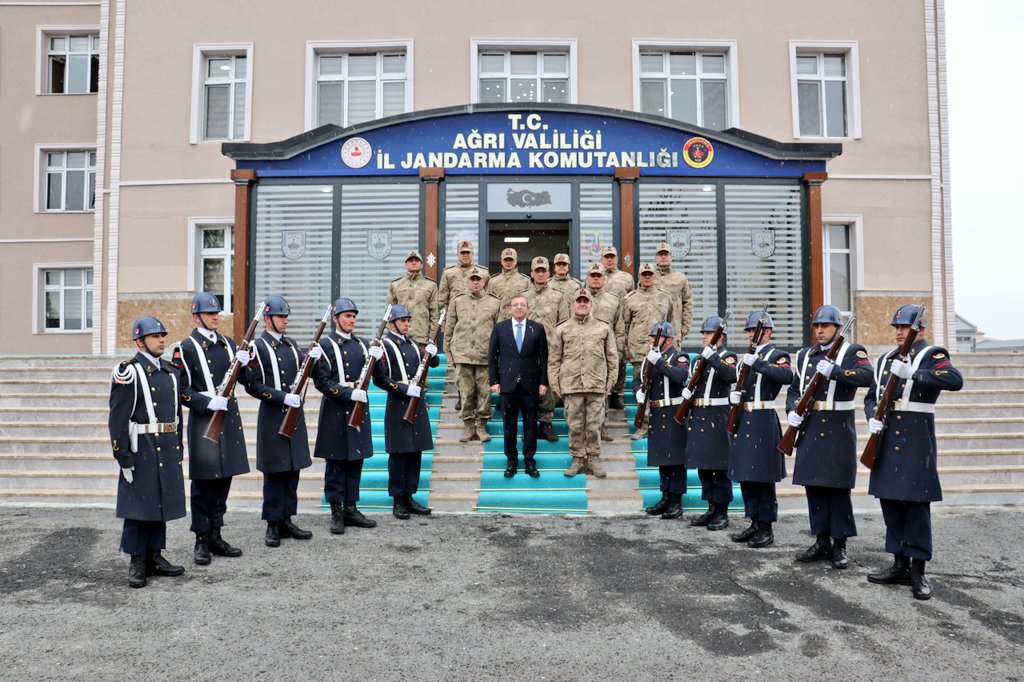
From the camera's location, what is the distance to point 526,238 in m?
13.5

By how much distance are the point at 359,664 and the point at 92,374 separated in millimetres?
8802

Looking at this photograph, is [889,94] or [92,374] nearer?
[92,374]

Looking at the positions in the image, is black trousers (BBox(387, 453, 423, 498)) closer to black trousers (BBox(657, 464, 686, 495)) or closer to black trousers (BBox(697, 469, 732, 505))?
black trousers (BBox(657, 464, 686, 495))

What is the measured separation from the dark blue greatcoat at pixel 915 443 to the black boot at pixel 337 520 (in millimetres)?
4433

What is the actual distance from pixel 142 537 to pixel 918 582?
547 cm

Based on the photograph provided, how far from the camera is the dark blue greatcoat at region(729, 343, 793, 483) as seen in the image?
619 centimetres

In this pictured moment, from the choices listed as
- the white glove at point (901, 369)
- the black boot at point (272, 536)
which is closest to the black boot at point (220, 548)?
the black boot at point (272, 536)

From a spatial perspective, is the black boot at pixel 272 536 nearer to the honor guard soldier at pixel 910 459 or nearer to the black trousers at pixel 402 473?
the black trousers at pixel 402 473

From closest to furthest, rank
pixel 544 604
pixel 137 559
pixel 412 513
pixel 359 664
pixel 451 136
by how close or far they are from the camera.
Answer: pixel 359 664 → pixel 544 604 → pixel 137 559 → pixel 412 513 → pixel 451 136

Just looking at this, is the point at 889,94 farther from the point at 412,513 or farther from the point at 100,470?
the point at 100,470

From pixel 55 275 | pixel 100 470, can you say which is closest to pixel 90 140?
pixel 55 275

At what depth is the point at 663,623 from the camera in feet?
14.5

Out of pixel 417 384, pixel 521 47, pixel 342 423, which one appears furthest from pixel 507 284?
pixel 521 47

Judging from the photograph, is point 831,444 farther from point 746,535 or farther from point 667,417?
point 667,417
